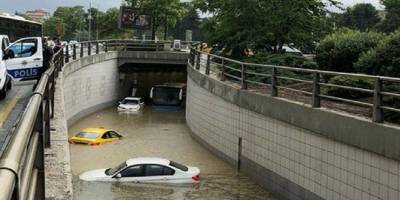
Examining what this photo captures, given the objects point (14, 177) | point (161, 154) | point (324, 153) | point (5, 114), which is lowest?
point (161, 154)

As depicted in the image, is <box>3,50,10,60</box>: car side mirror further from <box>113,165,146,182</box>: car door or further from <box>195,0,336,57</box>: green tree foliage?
<box>195,0,336,57</box>: green tree foliage

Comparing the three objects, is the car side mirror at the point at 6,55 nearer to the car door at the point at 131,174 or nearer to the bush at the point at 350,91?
the car door at the point at 131,174

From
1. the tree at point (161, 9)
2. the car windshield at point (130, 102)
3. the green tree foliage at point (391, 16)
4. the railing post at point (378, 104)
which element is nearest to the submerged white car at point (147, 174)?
the railing post at point (378, 104)

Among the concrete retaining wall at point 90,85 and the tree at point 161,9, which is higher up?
the tree at point 161,9

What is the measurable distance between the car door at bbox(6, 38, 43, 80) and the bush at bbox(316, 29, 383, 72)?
10090mm

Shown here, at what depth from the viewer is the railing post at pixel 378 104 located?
11703mm

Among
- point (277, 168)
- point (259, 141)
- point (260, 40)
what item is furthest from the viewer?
point (260, 40)

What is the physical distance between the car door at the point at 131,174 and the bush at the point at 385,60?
8160 millimetres

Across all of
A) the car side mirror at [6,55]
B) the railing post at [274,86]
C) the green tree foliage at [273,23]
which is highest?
the green tree foliage at [273,23]

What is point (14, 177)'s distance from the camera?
1900 mm

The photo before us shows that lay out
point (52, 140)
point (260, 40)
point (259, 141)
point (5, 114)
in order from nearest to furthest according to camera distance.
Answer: point (52, 140)
point (5, 114)
point (259, 141)
point (260, 40)

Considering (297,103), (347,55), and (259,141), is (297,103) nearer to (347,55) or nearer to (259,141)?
(259,141)

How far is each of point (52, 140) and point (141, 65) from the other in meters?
45.9

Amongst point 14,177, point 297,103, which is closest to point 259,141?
point 297,103
